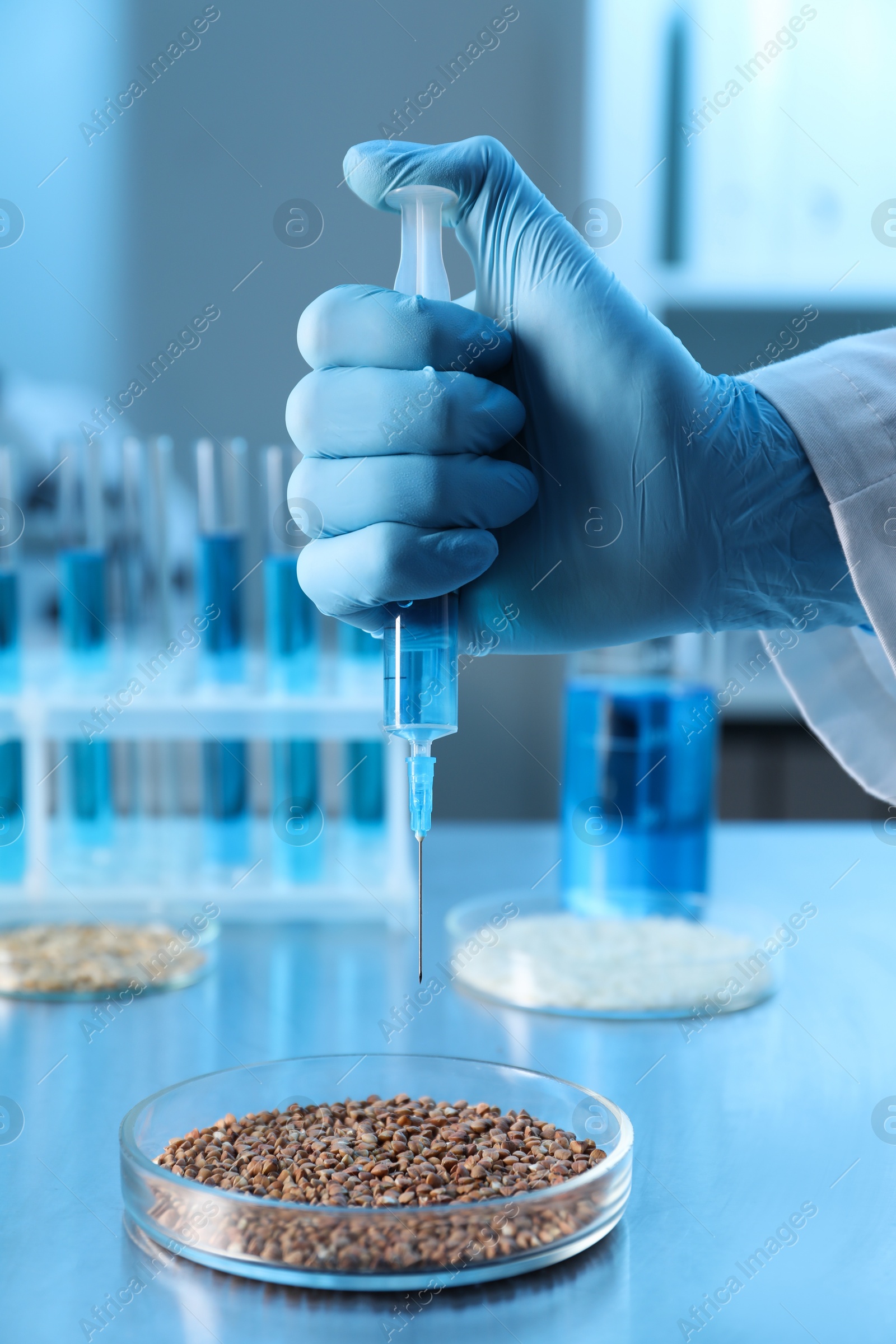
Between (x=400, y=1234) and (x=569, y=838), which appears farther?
(x=569, y=838)

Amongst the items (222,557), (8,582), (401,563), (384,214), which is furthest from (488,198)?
(384,214)

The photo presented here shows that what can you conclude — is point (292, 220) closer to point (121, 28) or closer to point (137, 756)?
point (121, 28)

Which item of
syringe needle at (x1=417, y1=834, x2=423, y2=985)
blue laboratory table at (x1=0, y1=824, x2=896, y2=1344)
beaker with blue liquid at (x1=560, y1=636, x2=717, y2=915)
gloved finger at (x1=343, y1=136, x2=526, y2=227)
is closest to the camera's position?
blue laboratory table at (x1=0, y1=824, x2=896, y2=1344)

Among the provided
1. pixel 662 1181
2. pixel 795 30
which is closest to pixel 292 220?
pixel 795 30

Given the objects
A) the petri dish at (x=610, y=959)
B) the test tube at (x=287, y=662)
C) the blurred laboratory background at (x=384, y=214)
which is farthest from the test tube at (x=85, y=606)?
the blurred laboratory background at (x=384, y=214)

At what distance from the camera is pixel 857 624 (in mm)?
942

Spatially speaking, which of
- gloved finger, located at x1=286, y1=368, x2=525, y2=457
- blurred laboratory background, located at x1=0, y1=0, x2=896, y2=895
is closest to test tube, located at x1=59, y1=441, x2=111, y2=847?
gloved finger, located at x1=286, y1=368, x2=525, y2=457

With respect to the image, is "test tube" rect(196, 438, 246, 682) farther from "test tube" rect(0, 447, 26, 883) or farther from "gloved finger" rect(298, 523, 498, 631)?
"gloved finger" rect(298, 523, 498, 631)

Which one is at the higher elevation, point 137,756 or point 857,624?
point 857,624

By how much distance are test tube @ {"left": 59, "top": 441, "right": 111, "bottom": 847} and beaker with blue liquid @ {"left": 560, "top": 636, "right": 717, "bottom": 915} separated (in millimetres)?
423

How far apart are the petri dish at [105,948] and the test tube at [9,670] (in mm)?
53

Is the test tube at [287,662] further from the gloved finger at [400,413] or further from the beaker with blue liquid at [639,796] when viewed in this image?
the gloved finger at [400,413]

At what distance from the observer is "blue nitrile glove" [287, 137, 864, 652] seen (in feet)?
2.24

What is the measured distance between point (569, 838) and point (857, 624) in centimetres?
31
